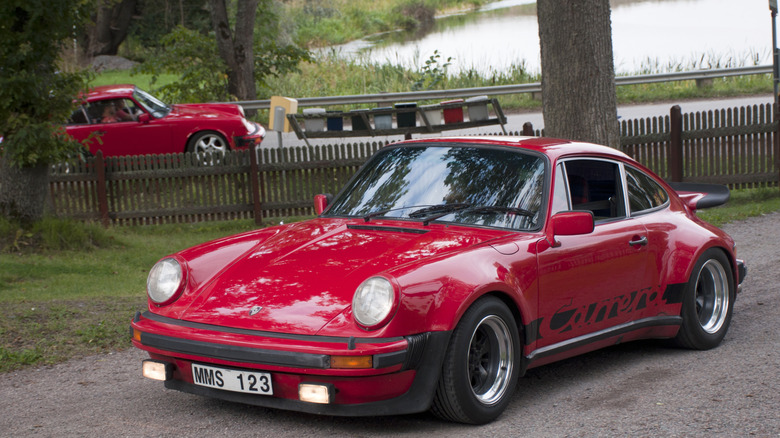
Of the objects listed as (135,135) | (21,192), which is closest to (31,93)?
(21,192)

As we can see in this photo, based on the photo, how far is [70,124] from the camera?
16312 millimetres

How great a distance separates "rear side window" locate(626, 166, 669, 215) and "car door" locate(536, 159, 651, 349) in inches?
3.9

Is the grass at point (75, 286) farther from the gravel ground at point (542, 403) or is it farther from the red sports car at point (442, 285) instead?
the red sports car at point (442, 285)

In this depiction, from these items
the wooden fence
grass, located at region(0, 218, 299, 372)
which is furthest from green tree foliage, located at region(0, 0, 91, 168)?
the wooden fence

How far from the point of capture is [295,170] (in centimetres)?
1375

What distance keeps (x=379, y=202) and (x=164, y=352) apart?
173cm

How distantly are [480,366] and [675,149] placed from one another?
9.65 m

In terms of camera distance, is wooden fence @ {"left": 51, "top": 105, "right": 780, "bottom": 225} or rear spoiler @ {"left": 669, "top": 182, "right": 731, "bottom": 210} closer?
rear spoiler @ {"left": 669, "top": 182, "right": 731, "bottom": 210}

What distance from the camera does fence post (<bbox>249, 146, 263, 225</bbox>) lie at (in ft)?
44.7

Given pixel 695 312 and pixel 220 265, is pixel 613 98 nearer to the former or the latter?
pixel 695 312

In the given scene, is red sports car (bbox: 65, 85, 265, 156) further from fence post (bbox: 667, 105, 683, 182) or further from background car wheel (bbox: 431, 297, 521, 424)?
background car wheel (bbox: 431, 297, 521, 424)

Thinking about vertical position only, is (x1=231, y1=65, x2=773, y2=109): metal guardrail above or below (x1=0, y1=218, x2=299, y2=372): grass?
above

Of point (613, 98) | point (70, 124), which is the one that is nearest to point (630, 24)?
point (70, 124)

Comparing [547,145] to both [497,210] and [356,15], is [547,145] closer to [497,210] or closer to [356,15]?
[497,210]
